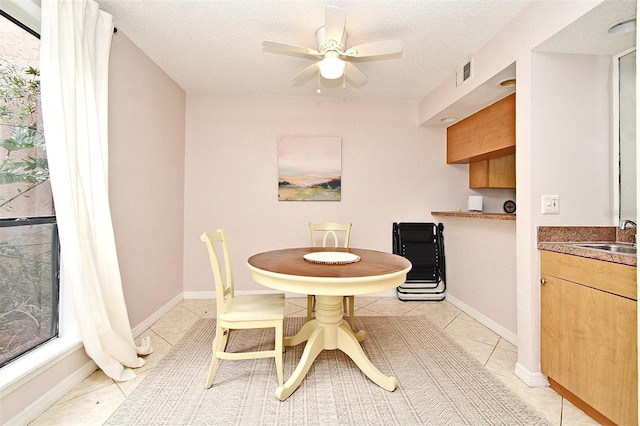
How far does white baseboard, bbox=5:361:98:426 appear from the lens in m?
1.53

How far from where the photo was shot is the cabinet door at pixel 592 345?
1.44 m

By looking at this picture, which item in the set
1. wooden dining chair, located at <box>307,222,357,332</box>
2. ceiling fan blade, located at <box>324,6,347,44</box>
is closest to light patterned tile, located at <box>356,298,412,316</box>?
wooden dining chair, located at <box>307,222,357,332</box>

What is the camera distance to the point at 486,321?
2943 mm

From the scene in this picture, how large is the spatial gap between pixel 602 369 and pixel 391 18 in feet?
8.08

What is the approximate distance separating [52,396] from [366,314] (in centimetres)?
249

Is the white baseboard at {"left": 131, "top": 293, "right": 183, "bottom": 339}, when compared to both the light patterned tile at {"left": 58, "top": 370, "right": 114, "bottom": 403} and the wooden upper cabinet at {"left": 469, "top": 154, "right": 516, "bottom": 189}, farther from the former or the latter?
the wooden upper cabinet at {"left": 469, "top": 154, "right": 516, "bottom": 189}

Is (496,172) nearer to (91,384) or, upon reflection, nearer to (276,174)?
(276,174)

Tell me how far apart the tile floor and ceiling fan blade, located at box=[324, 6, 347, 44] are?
8.23 ft

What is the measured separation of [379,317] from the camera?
311 centimetres

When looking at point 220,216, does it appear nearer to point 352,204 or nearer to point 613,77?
point 352,204

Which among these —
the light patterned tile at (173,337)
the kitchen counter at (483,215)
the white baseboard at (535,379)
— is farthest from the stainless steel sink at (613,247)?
the light patterned tile at (173,337)

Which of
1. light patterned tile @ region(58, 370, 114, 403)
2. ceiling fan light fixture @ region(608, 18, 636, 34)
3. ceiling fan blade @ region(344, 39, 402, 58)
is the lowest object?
light patterned tile @ region(58, 370, 114, 403)

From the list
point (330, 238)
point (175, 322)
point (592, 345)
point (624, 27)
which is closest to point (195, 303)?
point (175, 322)

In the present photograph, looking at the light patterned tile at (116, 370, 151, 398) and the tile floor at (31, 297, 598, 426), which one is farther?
the light patterned tile at (116, 370, 151, 398)
